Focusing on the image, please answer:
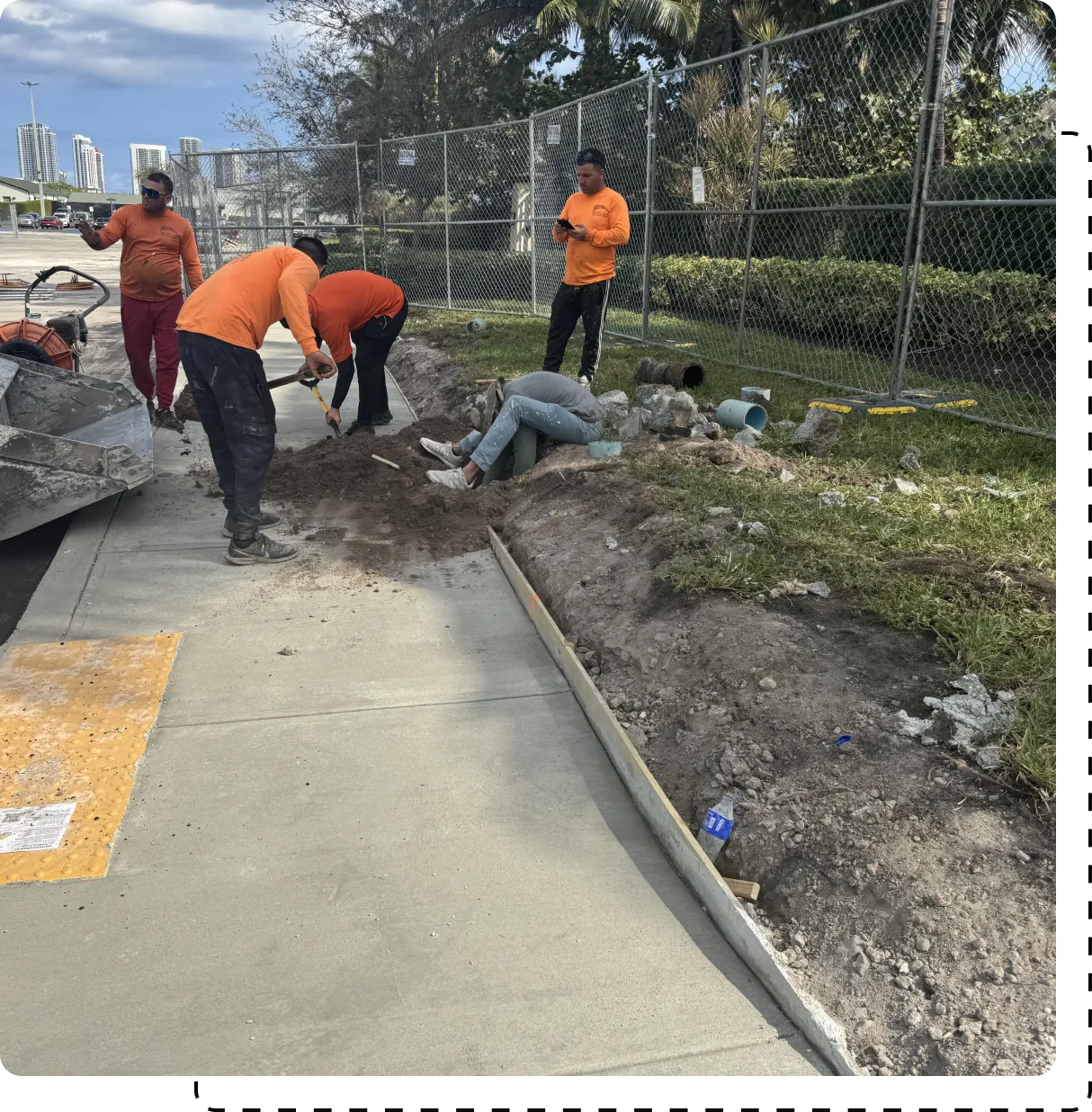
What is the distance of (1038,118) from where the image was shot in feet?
29.1

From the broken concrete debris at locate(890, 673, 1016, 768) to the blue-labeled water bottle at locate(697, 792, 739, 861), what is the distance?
618 mm

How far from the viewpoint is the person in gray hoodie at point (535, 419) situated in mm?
6645

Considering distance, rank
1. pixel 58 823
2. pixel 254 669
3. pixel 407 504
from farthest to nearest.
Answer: pixel 407 504 < pixel 254 669 < pixel 58 823

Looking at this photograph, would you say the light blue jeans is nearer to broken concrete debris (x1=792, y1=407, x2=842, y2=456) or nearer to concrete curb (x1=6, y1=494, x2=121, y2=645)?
broken concrete debris (x1=792, y1=407, x2=842, y2=456)

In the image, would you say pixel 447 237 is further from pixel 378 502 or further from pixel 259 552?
pixel 259 552

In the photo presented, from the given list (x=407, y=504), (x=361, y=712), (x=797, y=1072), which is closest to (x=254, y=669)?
(x=361, y=712)

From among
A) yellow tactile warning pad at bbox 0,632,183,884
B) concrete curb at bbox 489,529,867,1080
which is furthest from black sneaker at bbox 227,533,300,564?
concrete curb at bbox 489,529,867,1080

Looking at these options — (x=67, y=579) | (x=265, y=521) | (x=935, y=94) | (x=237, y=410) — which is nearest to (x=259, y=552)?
(x=265, y=521)

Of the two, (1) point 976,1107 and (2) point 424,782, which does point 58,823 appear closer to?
(2) point 424,782

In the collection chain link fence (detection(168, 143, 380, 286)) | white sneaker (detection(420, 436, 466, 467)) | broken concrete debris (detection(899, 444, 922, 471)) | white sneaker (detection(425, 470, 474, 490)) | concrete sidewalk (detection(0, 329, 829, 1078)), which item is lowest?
concrete sidewalk (detection(0, 329, 829, 1078))

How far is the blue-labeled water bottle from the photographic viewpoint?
9.98 ft

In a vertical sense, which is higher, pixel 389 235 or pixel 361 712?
pixel 389 235

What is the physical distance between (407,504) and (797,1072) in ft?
15.5

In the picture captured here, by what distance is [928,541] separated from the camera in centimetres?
462
